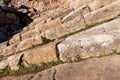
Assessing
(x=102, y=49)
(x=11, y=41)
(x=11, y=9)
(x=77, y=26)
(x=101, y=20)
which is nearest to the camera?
(x=102, y=49)

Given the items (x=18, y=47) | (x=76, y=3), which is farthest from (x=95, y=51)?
(x=76, y=3)

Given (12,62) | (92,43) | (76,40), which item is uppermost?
(76,40)

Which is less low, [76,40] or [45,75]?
[76,40]

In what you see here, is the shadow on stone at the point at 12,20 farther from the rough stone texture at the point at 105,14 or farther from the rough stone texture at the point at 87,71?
the rough stone texture at the point at 87,71

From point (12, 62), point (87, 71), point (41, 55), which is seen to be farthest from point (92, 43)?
point (12, 62)

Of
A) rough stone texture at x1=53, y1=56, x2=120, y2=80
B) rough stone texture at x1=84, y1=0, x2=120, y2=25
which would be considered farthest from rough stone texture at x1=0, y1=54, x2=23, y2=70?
rough stone texture at x1=84, y1=0, x2=120, y2=25

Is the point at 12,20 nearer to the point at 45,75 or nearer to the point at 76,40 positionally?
the point at 76,40

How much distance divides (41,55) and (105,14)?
3.12m

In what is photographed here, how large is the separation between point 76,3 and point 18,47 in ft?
14.9

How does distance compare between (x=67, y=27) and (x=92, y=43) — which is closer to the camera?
(x=92, y=43)

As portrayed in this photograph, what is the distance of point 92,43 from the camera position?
28.0ft

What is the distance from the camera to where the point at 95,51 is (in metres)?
8.48

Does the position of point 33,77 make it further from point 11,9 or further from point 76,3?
point 11,9

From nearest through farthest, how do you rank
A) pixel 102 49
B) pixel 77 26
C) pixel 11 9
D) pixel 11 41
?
pixel 102 49, pixel 77 26, pixel 11 41, pixel 11 9
